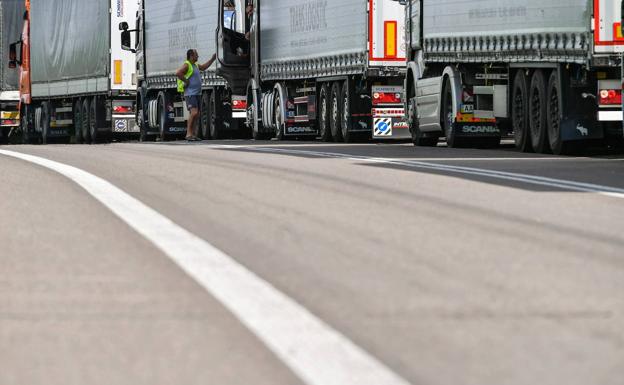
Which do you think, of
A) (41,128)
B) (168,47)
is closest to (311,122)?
(168,47)

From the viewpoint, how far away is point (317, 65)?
31.7 metres

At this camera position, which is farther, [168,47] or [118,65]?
[118,65]

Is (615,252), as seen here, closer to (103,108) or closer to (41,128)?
(103,108)

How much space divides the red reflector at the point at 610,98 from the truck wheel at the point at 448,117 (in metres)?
4.58

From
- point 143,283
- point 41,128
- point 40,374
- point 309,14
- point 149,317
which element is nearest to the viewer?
point 40,374

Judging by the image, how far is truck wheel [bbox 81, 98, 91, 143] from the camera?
46.1 m

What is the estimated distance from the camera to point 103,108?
44781mm

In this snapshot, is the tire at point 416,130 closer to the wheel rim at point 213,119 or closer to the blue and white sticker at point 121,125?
the wheel rim at point 213,119

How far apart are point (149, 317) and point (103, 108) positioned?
3865 cm

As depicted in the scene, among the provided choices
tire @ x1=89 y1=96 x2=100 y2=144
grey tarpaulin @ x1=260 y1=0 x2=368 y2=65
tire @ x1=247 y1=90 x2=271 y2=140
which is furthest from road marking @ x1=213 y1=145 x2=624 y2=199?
tire @ x1=89 y1=96 x2=100 y2=144

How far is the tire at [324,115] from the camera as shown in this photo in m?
31.4

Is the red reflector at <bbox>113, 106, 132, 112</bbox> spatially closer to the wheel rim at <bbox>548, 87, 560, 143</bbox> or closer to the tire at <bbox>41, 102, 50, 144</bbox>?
the tire at <bbox>41, 102, 50, 144</bbox>

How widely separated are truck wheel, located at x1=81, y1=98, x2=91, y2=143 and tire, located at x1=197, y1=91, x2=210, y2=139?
7050mm

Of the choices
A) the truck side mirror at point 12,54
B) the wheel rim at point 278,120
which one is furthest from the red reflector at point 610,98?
the truck side mirror at point 12,54
